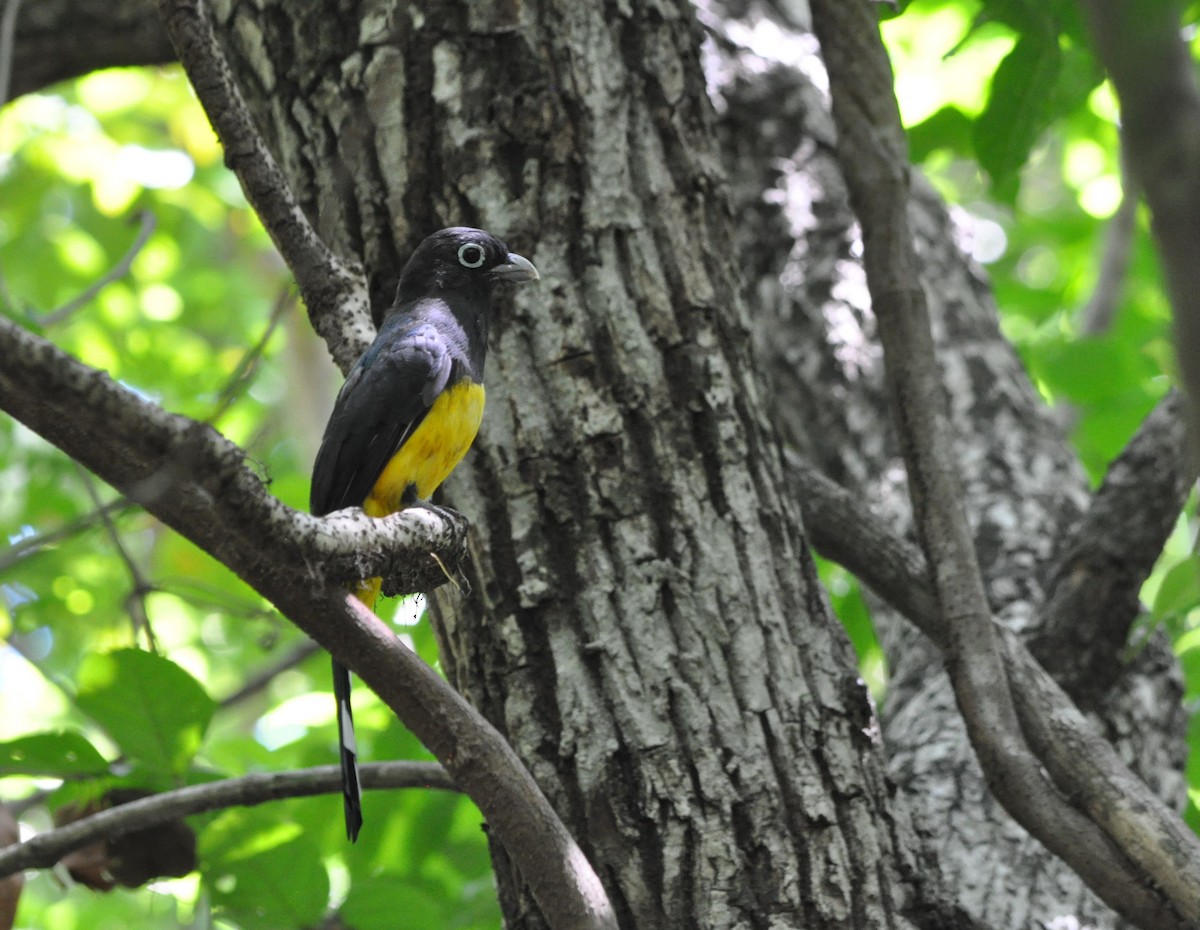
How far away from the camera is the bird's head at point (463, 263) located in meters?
2.73

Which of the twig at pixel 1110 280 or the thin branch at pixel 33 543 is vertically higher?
the twig at pixel 1110 280

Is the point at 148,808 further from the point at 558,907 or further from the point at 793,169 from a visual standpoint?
the point at 793,169

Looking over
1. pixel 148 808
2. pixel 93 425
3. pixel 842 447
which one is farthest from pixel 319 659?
pixel 93 425

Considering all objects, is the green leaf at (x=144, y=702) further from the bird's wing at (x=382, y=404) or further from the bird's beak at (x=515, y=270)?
the bird's beak at (x=515, y=270)

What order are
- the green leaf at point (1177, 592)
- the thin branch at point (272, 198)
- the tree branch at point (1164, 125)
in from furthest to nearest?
the green leaf at point (1177, 592) < the thin branch at point (272, 198) < the tree branch at point (1164, 125)

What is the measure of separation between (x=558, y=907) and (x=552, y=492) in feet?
3.04

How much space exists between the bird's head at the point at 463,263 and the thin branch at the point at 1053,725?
851 millimetres

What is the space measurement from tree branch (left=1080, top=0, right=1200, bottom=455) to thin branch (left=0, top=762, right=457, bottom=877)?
7.28 ft

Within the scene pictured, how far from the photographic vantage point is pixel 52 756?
9.39 ft

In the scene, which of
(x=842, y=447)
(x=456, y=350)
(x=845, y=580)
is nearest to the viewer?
(x=456, y=350)

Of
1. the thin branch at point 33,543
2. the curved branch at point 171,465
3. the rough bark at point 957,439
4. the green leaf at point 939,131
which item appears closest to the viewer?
the curved branch at point 171,465

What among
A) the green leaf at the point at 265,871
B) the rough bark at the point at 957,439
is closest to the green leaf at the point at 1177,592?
the rough bark at the point at 957,439

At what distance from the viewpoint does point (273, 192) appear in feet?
8.16

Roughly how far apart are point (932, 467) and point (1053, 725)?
651mm
